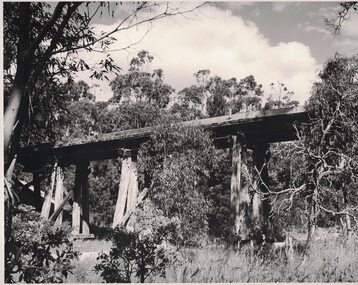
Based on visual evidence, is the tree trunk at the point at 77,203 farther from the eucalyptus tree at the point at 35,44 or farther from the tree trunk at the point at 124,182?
the eucalyptus tree at the point at 35,44

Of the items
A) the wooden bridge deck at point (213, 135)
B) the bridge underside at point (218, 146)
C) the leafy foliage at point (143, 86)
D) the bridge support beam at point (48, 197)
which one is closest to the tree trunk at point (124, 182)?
the bridge underside at point (218, 146)

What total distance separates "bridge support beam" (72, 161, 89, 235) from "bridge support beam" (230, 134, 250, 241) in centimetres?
504

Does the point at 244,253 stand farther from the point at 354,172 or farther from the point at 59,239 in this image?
A: the point at 59,239

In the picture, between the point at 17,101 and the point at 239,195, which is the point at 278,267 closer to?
the point at 239,195

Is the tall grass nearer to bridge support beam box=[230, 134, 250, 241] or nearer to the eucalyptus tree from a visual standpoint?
bridge support beam box=[230, 134, 250, 241]

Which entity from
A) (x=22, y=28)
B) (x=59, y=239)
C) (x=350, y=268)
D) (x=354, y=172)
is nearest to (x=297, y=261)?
(x=350, y=268)

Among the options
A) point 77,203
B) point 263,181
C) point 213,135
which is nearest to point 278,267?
→ point 263,181

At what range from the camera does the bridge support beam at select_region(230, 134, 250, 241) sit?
768cm

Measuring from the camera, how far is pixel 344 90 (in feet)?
23.1

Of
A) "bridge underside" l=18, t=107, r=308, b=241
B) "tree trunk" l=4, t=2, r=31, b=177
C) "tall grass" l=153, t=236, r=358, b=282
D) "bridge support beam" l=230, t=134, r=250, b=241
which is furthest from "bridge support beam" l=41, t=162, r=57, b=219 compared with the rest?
"tree trunk" l=4, t=2, r=31, b=177

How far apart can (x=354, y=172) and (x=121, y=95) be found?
76.2 ft

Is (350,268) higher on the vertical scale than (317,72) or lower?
lower

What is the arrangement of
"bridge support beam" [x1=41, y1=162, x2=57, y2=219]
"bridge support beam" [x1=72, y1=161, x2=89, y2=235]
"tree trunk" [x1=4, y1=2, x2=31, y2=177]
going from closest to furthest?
"tree trunk" [x1=4, y1=2, x2=31, y2=177], "bridge support beam" [x1=41, y1=162, x2=57, y2=219], "bridge support beam" [x1=72, y1=161, x2=89, y2=235]

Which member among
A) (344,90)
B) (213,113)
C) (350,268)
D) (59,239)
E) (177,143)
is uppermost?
(213,113)
